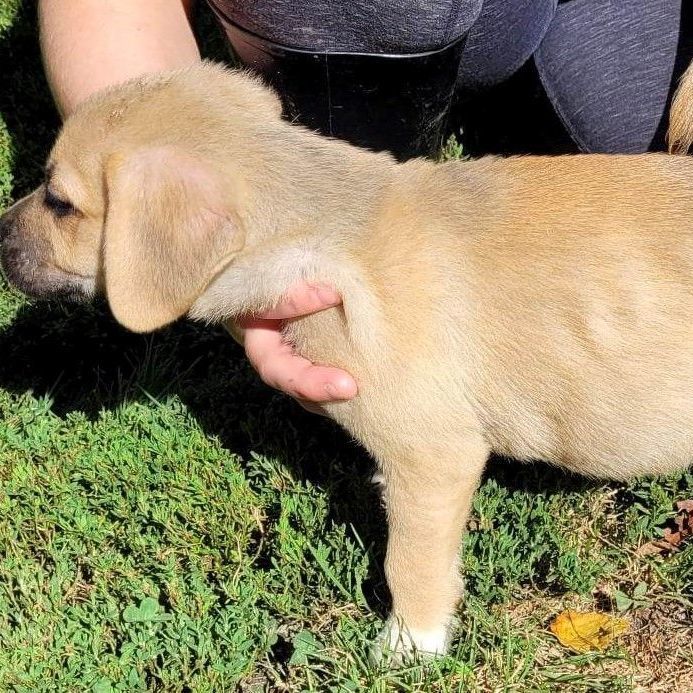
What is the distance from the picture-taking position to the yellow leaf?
2.79 meters

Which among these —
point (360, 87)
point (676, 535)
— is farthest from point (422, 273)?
point (676, 535)

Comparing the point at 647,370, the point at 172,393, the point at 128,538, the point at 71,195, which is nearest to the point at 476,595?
the point at 647,370

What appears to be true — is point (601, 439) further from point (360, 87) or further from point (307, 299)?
point (360, 87)

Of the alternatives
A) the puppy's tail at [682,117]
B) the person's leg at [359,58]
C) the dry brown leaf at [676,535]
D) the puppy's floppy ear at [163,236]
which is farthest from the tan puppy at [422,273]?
the person's leg at [359,58]

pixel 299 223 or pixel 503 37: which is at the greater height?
pixel 299 223

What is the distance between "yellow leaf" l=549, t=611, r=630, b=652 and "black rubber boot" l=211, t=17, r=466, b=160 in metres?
1.90

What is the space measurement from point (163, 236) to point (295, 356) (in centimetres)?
56

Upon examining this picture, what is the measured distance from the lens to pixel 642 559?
304 centimetres

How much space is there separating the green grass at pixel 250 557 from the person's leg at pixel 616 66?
61.3 inches

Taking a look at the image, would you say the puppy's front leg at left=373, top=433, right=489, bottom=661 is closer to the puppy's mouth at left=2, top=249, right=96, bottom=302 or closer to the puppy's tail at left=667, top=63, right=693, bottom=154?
the puppy's mouth at left=2, top=249, right=96, bottom=302

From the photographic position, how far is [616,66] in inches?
151

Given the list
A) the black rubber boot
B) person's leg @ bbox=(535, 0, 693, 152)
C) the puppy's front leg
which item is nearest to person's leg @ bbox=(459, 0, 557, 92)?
person's leg @ bbox=(535, 0, 693, 152)

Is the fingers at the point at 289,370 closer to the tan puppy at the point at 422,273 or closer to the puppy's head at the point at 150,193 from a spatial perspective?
the tan puppy at the point at 422,273

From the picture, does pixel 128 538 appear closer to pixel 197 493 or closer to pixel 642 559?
pixel 197 493
